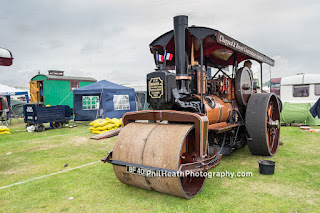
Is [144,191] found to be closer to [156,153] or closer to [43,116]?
[156,153]

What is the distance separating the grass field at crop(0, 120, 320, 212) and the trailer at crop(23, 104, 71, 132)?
4614mm

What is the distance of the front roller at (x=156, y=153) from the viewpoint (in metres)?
2.89

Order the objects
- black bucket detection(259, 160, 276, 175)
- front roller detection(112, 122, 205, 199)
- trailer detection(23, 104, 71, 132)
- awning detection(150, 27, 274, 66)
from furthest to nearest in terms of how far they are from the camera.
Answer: trailer detection(23, 104, 71, 132) → black bucket detection(259, 160, 276, 175) → awning detection(150, 27, 274, 66) → front roller detection(112, 122, 205, 199)

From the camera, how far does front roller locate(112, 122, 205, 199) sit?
2887 millimetres

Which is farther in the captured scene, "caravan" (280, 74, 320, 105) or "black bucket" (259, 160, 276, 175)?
"caravan" (280, 74, 320, 105)

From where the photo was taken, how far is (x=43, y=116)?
404 inches

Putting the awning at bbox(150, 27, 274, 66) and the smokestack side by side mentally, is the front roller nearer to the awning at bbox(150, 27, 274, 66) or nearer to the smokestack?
the smokestack

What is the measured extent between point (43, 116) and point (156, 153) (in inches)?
343

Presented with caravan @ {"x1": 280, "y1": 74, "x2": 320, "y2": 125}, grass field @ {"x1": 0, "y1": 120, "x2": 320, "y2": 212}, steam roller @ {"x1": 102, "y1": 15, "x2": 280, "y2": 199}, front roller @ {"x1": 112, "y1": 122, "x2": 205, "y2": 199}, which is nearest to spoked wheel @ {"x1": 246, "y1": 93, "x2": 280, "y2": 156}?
steam roller @ {"x1": 102, "y1": 15, "x2": 280, "y2": 199}

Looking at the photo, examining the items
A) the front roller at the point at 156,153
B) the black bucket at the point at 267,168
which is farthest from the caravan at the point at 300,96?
the front roller at the point at 156,153

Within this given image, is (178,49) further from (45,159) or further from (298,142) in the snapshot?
(298,142)

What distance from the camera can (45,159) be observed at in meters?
5.45

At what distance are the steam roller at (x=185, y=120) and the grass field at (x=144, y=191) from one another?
220 mm

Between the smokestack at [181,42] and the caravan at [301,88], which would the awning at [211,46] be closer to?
the smokestack at [181,42]
